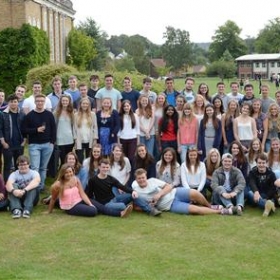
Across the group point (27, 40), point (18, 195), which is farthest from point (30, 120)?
point (27, 40)

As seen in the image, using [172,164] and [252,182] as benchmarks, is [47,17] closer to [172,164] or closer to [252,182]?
[172,164]

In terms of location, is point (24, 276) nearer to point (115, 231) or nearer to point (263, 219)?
point (115, 231)

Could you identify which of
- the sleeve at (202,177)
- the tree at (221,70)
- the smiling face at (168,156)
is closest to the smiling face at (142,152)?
the smiling face at (168,156)

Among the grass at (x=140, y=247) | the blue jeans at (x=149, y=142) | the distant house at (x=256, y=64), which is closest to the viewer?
the grass at (x=140, y=247)

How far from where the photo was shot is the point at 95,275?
6188 mm

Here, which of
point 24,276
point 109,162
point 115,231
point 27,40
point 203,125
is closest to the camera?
point 24,276

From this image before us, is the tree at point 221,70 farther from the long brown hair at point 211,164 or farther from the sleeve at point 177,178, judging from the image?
the sleeve at point 177,178

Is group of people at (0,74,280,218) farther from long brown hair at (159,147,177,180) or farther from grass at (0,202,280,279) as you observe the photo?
grass at (0,202,280,279)

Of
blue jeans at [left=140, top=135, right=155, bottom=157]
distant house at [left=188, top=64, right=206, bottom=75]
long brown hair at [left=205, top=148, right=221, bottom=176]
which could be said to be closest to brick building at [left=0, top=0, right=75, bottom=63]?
blue jeans at [left=140, top=135, right=155, bottom=157]

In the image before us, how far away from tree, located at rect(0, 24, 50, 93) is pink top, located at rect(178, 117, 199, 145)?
25158mm

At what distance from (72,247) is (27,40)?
29.9 meters

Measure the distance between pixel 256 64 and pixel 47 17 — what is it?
73439 millimetres

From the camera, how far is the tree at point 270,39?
128 metres

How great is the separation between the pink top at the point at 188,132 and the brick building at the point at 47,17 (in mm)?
28180
